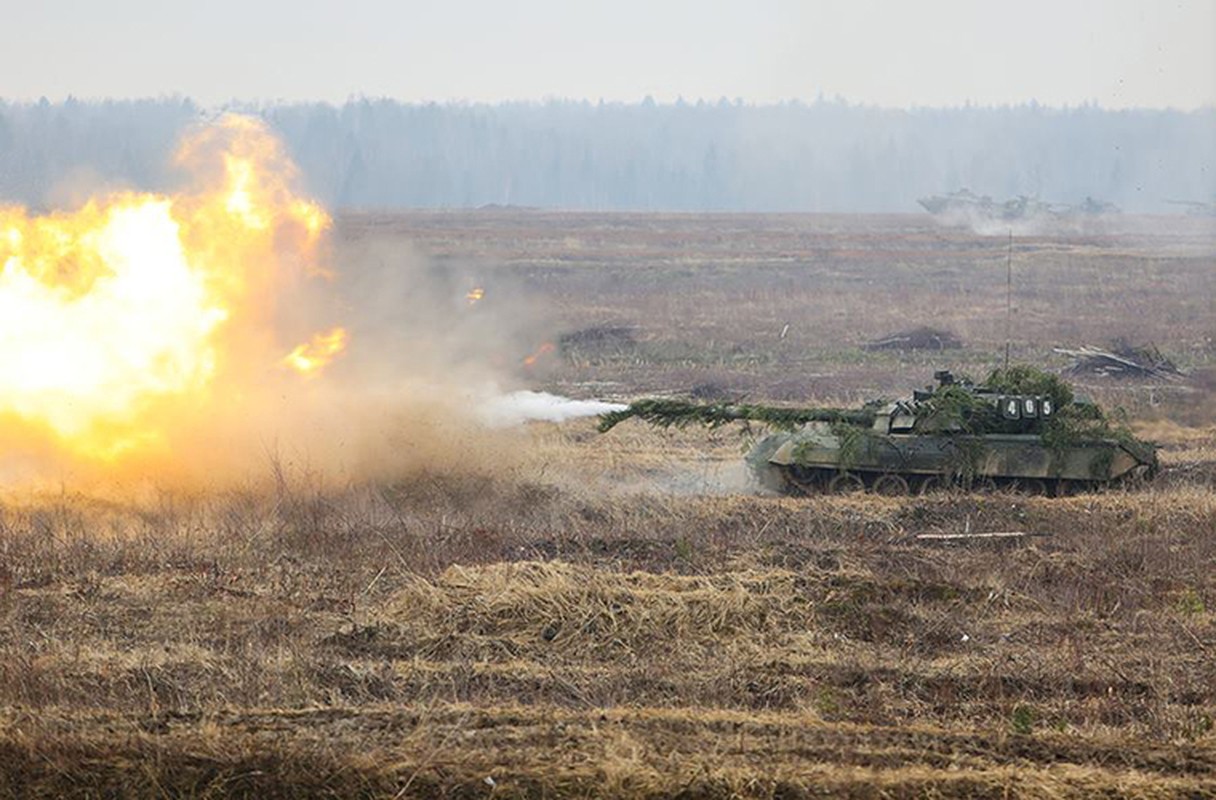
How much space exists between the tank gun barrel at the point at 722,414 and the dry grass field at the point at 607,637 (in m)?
A: 1.13

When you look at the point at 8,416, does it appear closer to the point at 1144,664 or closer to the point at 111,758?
the point at 111,758

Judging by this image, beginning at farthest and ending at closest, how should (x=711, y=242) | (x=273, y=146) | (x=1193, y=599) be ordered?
(x=711, y=242)
(x=273, y=146)
(x=1193, y=599)

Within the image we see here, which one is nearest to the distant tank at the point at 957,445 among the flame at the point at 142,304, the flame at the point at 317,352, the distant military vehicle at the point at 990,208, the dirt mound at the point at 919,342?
the flame at the point at 317,352

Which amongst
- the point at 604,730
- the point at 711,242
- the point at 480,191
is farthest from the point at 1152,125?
the point at 604,730

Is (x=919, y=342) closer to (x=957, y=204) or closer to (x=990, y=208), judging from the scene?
(x=990, y=208)

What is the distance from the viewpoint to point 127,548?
748 inches

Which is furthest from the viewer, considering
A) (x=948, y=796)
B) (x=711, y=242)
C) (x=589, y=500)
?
(x=711, y=242)

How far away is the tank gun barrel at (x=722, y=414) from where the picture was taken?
77.0 ft

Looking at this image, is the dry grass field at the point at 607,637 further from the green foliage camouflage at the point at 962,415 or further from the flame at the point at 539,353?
the flame at the point at 539,353

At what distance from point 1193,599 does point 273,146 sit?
49.4 feet

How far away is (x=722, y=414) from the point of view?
23.8 m

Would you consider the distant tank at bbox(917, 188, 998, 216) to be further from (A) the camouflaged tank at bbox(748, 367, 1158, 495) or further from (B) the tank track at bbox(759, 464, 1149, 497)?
(B) the tank track at bbox(759, 464, 1149, 497)

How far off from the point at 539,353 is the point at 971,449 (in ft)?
51.0

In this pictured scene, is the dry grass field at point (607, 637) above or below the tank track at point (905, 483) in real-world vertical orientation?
above
